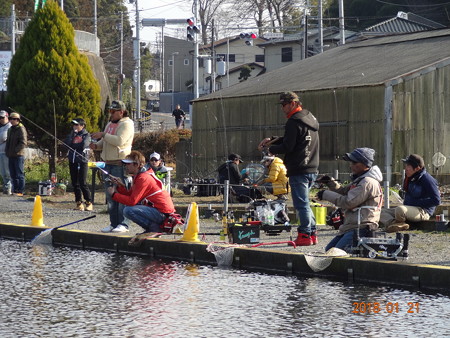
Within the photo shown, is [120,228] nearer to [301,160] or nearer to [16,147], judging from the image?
[301,160]

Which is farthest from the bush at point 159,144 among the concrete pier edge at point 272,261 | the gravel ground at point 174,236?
the concrete pier edge at point 272,261

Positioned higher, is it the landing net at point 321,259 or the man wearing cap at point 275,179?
the man wearing cap at point 275,179

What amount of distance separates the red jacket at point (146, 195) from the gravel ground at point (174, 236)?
0.71 metres

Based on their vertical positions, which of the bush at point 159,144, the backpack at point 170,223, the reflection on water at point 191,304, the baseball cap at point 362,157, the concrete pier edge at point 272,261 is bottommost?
the reflection on water at point 191,304

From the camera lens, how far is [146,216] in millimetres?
12750

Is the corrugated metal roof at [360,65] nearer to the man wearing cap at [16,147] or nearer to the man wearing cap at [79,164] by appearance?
the man wearing cap at [79,164]

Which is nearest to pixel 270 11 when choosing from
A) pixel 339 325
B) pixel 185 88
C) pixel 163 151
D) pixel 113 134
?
pixel 185 88

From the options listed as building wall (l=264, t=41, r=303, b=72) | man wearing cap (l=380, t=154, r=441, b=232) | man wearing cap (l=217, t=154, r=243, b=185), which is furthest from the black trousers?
building wall (l=264, t=41, r=303, b=72)

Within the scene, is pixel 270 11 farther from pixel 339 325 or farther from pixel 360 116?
pixel 339 325

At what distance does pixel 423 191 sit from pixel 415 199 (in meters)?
0.22

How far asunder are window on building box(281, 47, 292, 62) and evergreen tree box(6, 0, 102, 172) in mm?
49748

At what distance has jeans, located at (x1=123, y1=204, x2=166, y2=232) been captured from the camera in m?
12.7

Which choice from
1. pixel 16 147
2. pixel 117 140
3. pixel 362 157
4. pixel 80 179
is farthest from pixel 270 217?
pixel 16 147

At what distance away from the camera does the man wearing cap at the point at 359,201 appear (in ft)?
35.7
